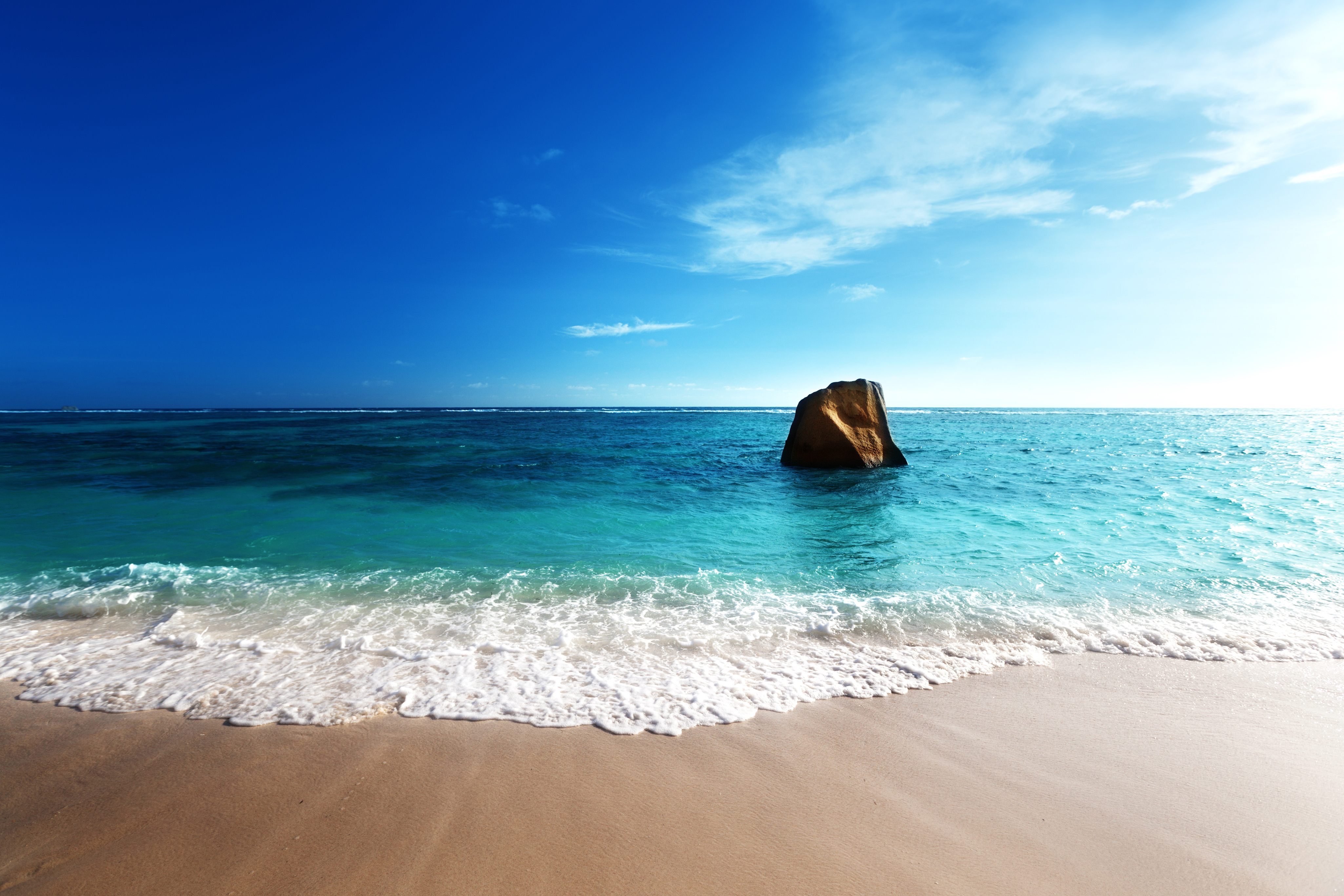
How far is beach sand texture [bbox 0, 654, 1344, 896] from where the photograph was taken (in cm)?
243

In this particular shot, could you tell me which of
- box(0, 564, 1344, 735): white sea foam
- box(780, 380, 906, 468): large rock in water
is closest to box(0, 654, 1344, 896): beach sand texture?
box(0, 564, 1344, 735): white sea foam

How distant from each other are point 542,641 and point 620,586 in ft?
5.37

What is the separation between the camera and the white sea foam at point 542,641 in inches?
154

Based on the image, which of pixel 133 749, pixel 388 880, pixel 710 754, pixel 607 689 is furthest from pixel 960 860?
pixel 133 749

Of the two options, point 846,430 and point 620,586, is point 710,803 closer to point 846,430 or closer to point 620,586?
point 620,586

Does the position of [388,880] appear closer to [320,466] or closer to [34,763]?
[34,763]

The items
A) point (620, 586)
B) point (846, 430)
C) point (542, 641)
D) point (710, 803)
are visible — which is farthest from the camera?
point (846, 430)

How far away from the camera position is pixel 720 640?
16.3 ft

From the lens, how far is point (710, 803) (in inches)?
114

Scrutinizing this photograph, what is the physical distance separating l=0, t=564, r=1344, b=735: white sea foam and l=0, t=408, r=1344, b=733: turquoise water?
0.10 feet

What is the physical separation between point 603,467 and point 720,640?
13.2 m

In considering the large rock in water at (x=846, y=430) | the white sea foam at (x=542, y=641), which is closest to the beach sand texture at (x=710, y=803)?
the white sea foam at (x=542, y=641)

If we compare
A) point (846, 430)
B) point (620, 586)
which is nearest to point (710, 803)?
point (620, 586)

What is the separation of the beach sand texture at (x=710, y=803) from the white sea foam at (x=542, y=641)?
0.30 m
